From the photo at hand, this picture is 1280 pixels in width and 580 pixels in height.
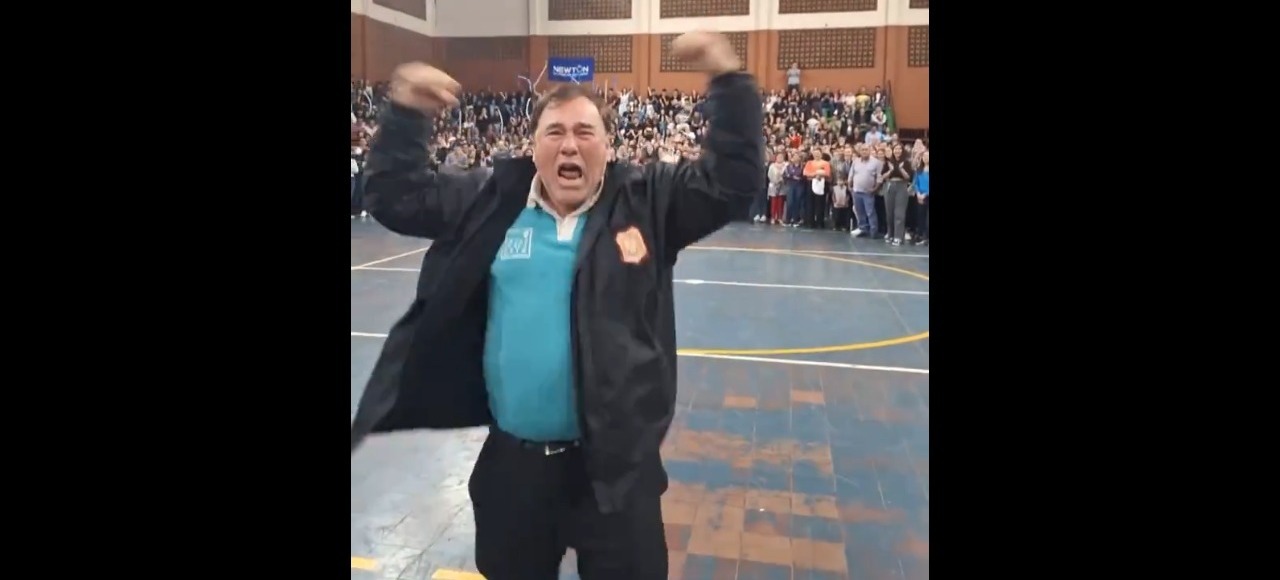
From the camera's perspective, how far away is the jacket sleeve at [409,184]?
212 cm

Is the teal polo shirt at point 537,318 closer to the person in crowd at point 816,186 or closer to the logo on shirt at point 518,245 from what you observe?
the logo on shirt at point 518,245

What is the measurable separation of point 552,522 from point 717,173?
941 millimetres

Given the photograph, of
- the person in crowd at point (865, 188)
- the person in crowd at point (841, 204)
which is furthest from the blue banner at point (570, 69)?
the person in crowd at point (841, 204)

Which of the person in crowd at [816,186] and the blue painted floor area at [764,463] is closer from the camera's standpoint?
the blue painted floor area at [764,463]

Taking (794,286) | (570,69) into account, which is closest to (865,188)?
(794,286)

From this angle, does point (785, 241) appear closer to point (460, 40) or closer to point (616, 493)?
point (460, 40)

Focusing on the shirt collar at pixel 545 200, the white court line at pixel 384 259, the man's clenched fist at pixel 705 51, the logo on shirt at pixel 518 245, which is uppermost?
the man's clenched fist at pixel 705 51

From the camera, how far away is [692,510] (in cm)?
359

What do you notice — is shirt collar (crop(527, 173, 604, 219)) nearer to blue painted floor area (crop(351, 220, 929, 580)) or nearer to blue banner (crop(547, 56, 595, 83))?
blue banner (crop(547, 56, 595, 83))

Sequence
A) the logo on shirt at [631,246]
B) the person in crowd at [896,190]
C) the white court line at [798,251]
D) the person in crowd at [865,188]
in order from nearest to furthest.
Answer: the logo on shirt at [631,246] → the white court line at [798,251] → the person in crowd at [896,190] → the person in crowd at [865,188]

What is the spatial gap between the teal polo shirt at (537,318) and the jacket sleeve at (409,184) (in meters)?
0.17

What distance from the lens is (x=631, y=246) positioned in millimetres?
2096

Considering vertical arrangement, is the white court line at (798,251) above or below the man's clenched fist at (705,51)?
below
